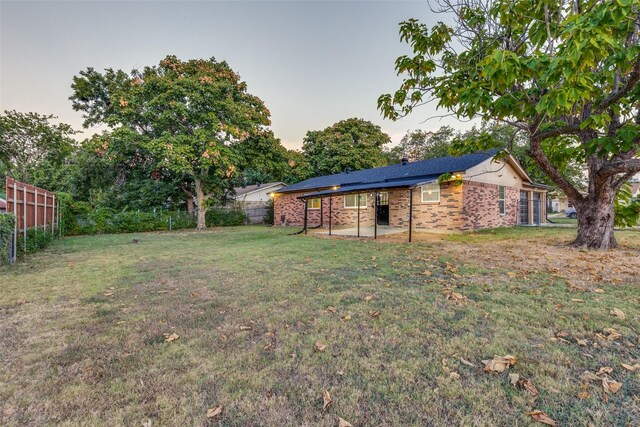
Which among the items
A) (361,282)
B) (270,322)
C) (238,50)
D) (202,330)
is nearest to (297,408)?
(270,322)

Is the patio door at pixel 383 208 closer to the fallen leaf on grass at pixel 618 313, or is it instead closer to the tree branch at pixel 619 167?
the tree branch at pixel 619 167

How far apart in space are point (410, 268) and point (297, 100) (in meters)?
13.2

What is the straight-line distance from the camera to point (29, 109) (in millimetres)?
20781

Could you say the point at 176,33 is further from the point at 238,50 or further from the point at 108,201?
the point at 108,201

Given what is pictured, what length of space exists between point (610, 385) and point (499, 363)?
66 cm

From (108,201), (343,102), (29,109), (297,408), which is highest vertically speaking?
(29,109)

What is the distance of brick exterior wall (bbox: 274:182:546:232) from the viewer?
13016 mm

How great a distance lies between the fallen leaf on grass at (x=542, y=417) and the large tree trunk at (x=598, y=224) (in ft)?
29.0

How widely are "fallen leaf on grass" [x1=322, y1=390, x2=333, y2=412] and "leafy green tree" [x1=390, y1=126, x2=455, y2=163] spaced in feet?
114

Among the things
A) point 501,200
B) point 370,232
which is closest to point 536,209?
point 501,200

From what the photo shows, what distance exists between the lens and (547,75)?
11.7 feet

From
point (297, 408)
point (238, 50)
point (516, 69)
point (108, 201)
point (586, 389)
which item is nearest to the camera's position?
point (297, 408)

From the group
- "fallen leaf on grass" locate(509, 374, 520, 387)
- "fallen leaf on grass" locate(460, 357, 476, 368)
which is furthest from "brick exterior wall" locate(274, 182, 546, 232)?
"fallen leaf on grass" locate(509, 374, 520, 387)

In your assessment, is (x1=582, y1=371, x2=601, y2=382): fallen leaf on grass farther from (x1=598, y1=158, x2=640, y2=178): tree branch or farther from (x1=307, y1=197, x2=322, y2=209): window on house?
(x1=307, y1=197, x2=322, y2=209): window on house
